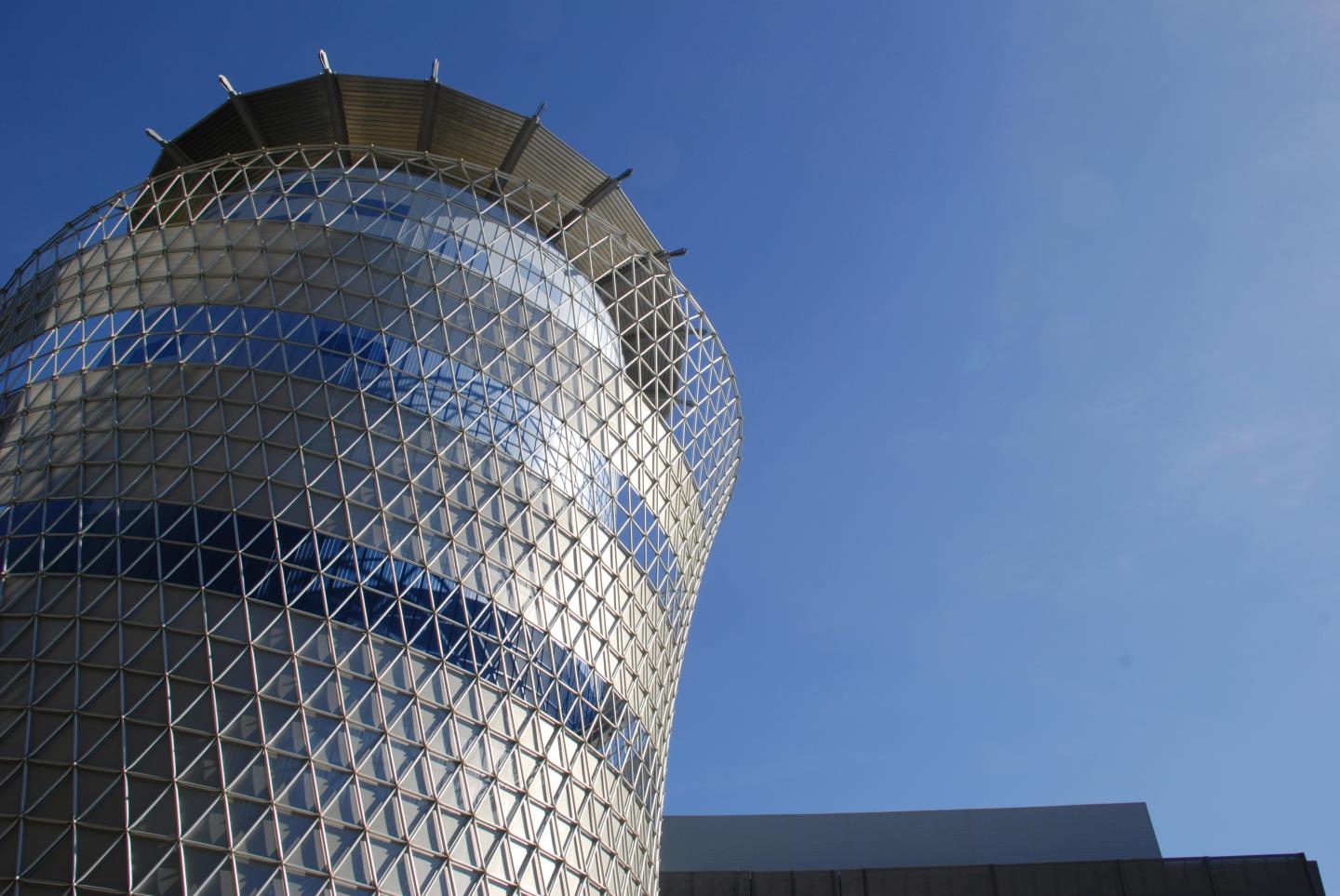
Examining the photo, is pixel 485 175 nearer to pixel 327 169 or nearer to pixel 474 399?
pixel 327 169

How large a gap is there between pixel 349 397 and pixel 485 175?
34.1 feet

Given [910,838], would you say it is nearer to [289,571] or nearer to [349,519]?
[349,519]

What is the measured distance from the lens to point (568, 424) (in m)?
33.2

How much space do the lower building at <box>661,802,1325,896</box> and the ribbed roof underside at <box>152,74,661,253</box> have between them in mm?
24918

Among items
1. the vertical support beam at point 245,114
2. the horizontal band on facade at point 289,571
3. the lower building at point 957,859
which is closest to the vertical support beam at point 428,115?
the vertical support beam at point 245,114

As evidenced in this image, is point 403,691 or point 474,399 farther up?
point 474,399

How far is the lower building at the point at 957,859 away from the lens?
129ft

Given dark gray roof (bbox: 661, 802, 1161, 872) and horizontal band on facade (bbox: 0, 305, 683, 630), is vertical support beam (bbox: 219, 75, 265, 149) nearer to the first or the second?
horizontal band on facade (bbox: 0, 305, 683, 630)

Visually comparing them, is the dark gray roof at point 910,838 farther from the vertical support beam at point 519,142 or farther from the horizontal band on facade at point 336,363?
the vertical support beam at point 519,142

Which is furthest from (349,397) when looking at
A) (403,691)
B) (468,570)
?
(403,691)

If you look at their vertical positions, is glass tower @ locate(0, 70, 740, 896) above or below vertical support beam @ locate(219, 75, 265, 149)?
below

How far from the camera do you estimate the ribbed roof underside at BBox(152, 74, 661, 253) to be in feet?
126

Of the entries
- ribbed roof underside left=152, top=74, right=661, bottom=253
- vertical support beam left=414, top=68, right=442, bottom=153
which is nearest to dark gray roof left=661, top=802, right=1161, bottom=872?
ribbed roof underside left=152, top=74, right=661, bottom=253

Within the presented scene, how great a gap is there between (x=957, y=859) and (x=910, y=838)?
1.90 metres
